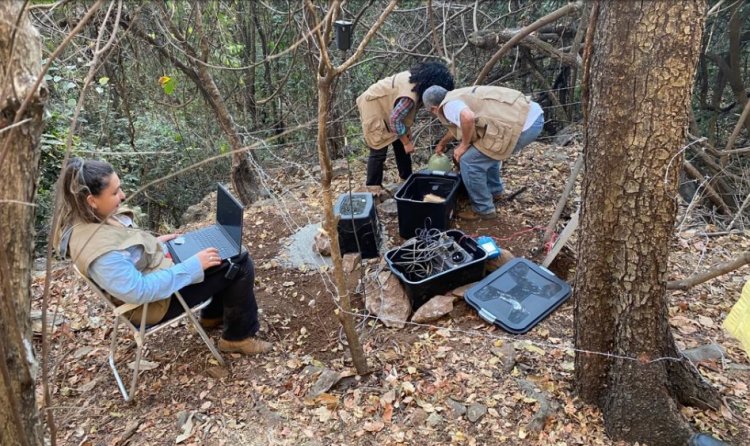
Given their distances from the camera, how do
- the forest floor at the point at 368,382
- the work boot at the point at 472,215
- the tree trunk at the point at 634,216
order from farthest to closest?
1. the work boot at the point at 472,215
2. the forest floor at the point at 368,382
3. the tree trunk at the point at 634,216

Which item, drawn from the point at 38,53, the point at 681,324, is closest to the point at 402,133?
the point at 681,324

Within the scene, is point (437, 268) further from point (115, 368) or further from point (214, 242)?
point (115, 368)

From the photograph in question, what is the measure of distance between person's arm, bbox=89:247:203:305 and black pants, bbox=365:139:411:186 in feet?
8.61

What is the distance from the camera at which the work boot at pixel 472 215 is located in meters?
4.21

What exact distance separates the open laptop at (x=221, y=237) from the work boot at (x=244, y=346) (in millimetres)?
559

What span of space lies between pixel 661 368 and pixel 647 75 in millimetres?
1261

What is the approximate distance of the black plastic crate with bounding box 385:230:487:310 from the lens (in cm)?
329

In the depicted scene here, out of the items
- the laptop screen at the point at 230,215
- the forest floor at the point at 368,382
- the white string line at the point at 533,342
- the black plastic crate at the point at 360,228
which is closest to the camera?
the white string line at the point at 533,342

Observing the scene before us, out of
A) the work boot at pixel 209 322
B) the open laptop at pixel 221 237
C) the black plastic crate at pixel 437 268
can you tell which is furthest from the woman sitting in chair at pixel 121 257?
the black plastic crate at pixel 437 268

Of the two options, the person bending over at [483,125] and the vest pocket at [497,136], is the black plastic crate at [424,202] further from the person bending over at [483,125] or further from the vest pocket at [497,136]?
the vest pocket at [497,136]

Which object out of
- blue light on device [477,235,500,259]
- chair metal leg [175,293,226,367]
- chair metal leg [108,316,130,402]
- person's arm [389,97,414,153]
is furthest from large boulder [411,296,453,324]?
person's arm [389,97,414,153]

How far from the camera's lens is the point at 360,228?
12.7 ft

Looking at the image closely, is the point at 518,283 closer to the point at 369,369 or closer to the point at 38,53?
the point at 369,369

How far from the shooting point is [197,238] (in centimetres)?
311
